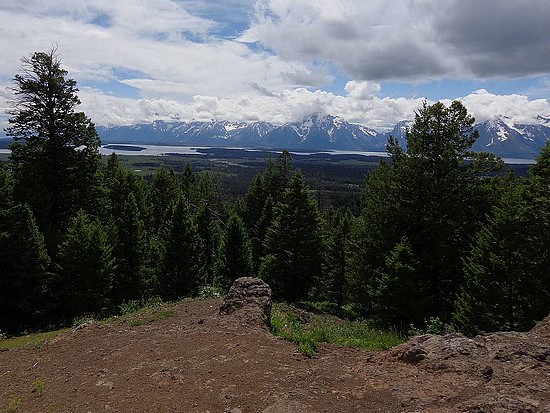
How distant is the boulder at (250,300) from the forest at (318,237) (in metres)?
7.81

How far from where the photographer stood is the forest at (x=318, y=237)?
53.6 ft

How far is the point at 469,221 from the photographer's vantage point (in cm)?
2130

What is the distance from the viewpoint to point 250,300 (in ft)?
44.8

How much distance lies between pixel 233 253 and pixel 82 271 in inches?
554

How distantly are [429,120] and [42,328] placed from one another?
2467 cm

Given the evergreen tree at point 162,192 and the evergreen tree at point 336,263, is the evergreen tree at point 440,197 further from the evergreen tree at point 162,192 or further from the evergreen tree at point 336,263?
the evergreen tree at point 162,192

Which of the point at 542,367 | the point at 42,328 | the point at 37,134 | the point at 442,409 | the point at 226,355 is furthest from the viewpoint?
the point at 37,134

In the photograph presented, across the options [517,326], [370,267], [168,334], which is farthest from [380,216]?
[168,334]

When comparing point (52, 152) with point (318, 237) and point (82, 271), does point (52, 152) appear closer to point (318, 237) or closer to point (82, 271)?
point (82, 271)

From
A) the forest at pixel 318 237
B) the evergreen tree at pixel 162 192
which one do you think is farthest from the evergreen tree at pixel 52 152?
the evergreen tree at pixel 162 192

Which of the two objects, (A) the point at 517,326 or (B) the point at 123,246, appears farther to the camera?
(B) the point at 123,246

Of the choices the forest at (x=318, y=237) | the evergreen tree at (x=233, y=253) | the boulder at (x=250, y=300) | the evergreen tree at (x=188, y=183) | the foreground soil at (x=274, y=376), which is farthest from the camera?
the evergreen tree at (x=188, y=183)

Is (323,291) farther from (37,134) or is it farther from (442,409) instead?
(442,409)

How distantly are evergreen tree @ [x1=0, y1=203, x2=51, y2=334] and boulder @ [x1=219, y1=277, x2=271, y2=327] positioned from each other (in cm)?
1487
